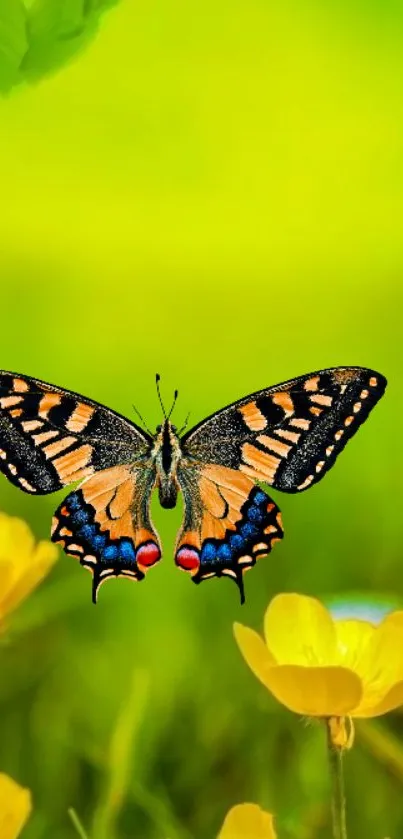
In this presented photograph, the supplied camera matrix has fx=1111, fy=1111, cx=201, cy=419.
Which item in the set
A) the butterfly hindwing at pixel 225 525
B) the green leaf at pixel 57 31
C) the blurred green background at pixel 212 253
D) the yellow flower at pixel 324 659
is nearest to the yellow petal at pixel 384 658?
the yellow flower at pixel 324 659

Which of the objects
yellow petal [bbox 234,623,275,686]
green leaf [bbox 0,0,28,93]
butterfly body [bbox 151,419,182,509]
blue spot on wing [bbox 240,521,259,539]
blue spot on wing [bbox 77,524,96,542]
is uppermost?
green leaf [bbox 0,0,28,93]

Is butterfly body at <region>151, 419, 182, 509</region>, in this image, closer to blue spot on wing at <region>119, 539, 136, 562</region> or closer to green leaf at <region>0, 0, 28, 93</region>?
blue spot on wing at <region>119, 539, 136, 562</region>

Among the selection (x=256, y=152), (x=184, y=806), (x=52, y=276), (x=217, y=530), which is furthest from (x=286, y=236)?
(x=184, y=806)

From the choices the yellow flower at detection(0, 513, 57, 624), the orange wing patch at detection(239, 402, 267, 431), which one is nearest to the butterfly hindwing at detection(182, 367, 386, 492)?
the orange wing patch at detection(239, 402, 267, 431)

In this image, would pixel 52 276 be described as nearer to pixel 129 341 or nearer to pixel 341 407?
pixel 129 341

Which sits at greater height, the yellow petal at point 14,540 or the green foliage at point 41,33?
the green foliage at point 41,33

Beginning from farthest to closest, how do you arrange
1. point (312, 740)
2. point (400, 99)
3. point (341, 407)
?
1. point (400, 99)
2. point (312, 740)
3. point (341, 407)

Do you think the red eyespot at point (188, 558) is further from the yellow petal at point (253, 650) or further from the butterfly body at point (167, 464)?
the yellow petal at point (253, 650)
